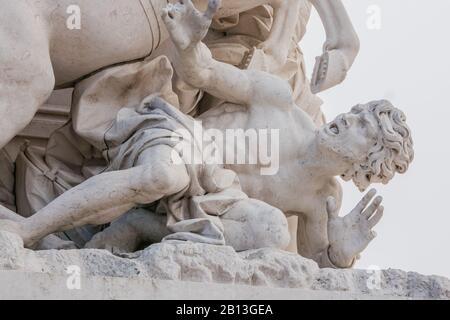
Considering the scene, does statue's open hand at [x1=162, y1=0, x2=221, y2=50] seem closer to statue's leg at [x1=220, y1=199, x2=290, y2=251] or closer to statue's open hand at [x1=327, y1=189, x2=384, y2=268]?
statue's leg at [x1=220, y1=199, x2=290, y2=251]

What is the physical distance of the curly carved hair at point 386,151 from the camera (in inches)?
222

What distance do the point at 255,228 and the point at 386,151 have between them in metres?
0.69

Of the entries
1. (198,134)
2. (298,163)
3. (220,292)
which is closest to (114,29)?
(198,134)

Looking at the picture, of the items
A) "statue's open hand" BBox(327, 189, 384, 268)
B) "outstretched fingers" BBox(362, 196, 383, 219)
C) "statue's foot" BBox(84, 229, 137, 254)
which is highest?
"outstretched fingers" BBox(362, 196, 383, 219)

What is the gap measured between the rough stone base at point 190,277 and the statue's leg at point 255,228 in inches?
5.4

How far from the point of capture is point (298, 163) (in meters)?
5.77

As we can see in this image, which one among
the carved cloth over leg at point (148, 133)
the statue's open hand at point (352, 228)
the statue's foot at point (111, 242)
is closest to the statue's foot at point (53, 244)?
the statue's foot at point (111, 242)

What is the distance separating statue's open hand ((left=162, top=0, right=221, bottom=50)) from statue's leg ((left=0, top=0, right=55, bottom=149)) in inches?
20.1

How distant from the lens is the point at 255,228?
5363 millimetres

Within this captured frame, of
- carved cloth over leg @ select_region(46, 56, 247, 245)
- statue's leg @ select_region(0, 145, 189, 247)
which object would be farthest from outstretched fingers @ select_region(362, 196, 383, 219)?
statue's leg @ select_region(0, 145, 189, 247)

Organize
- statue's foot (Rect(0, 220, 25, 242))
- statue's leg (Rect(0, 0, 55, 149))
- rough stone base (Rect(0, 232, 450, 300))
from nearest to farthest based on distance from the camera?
rough stone base (Rect(0, 232, 450, 300))
statue's foot (Rect(0, 220, 25, 242))
statue's leg (Rect(0, 0, 55, 149))

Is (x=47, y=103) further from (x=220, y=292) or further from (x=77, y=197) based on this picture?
(x=220, y=292)

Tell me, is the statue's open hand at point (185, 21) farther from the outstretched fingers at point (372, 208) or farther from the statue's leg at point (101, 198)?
the outstretched fingers at point (372, 208)

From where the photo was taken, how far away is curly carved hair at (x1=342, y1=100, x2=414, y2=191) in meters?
5.64
